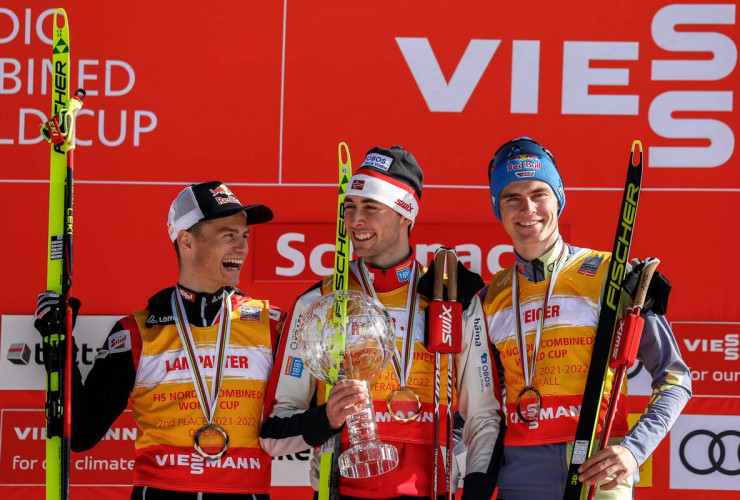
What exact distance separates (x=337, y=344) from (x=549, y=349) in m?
0.62

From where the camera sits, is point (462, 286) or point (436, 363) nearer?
point (436, 363)

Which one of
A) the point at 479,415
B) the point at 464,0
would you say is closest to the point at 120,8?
the point at 464,0

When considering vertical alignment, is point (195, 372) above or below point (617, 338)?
below

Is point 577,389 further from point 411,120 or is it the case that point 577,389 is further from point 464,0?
point 464,0

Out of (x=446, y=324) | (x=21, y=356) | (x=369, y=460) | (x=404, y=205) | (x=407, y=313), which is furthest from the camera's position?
(x=21, y=356)

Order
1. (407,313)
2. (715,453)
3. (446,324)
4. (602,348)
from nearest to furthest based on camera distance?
(602,348) < (446,324) < (407,313) < (715,453)

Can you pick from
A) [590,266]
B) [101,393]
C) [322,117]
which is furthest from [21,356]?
[590,266]

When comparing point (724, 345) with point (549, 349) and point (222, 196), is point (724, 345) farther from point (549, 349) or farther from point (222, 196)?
point (222, 196)

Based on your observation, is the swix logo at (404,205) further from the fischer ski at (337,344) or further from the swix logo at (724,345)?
the swix logo at (724,345)

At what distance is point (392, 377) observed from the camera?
9.40 feet

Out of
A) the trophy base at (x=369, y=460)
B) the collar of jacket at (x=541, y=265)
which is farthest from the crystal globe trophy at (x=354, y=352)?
the collar of jacket at (x=541, y=265)

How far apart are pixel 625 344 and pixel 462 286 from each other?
1.79ft

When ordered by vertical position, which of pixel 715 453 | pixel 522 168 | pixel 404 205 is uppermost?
pixel 522 168

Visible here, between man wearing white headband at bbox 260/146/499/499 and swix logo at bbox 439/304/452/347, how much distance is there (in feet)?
0.30
